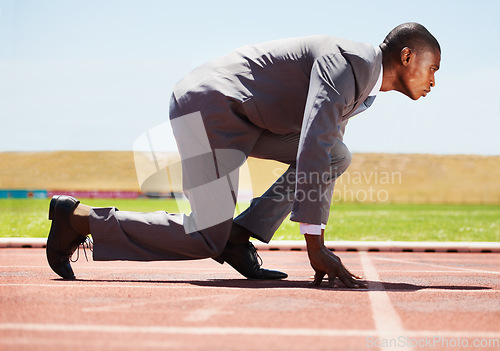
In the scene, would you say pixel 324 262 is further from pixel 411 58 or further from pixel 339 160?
pixel 411 58

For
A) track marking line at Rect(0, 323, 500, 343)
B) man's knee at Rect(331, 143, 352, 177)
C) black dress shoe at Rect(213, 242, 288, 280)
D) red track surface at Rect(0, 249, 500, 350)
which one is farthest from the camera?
man's knee at Rect(331, 143, 352, 177)

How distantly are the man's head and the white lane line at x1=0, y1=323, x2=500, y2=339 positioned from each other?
1.83m

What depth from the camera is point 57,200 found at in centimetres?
372

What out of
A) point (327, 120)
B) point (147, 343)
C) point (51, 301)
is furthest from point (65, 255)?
point (147, 343)

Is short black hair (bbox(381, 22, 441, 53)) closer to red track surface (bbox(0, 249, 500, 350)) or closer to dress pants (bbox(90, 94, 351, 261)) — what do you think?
dress pants (bbox(90, 94, 351, 261))

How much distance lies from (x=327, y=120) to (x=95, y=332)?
1.70 meters

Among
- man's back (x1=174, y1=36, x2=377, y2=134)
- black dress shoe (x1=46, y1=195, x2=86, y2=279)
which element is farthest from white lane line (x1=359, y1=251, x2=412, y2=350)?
black dress shoe (x1=46, y1=195, x2=86, y2=279)

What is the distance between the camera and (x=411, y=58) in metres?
3.68

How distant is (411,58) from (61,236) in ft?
7.40

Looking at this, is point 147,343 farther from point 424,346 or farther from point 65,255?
point 65,255

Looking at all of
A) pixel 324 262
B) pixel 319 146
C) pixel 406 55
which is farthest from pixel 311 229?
pixel 406 55

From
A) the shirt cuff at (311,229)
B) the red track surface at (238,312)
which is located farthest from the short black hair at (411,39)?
the red track surface at (238,312)

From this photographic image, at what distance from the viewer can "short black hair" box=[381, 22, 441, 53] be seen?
12.0 feet

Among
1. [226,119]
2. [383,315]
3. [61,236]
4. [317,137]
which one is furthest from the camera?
[61,236]
